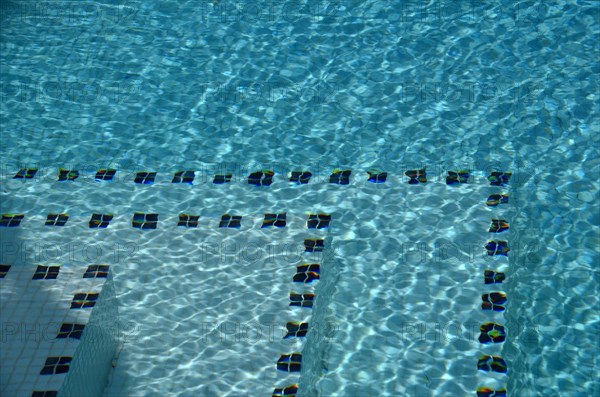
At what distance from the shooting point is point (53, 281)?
523 centimetres

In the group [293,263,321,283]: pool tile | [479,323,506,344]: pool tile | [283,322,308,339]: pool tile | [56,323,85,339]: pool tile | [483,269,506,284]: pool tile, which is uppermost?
[56,323,85,339]: pool tile

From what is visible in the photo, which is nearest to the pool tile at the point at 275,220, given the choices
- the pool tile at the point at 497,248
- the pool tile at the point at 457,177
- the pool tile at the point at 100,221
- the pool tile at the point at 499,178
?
the pool tile at the point at 100,221

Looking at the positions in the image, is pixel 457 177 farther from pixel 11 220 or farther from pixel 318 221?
pixel 11 220

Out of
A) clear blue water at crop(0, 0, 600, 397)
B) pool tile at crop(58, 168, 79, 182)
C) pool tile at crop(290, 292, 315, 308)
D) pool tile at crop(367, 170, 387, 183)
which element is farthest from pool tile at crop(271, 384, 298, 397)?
pool tile at crop(58, 168, 79, 182)

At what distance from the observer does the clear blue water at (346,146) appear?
523cm

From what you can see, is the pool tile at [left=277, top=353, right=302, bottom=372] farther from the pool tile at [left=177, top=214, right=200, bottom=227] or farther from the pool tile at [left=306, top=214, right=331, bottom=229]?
the pool tile at [left=177, top=214, right=200, bottom=227]

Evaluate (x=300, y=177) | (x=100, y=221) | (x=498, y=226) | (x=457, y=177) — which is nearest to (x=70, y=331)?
(x=100, y=221)

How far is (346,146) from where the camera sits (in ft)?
22.3

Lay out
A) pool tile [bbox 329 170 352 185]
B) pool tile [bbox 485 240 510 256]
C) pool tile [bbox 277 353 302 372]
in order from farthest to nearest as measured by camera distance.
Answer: pool tile [bbox 329 170 352 185], pool tile [bbox 485 240 510 256], pool tile [bbox 277 353 302 372]

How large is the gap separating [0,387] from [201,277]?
5.24 ft

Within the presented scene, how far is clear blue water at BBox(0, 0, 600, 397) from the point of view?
17.2ft

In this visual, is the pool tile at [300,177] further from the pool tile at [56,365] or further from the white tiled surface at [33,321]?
the pool tile at [56,365]

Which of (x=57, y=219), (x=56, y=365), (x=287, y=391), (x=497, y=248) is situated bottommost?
(x=287, y=391)

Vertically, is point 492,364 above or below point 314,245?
below
